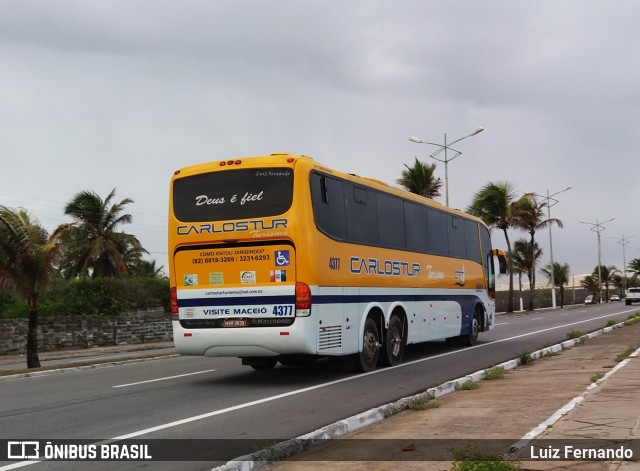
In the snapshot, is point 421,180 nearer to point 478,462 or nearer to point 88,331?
point 88,331

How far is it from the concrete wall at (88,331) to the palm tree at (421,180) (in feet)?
72.1

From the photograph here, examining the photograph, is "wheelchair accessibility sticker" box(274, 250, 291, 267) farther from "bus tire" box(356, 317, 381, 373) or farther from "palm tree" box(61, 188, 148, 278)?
"palm tree" box(61, 188, 148, 278)

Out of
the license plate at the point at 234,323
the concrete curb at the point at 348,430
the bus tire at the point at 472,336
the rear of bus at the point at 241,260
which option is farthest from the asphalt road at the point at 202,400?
the bus tire at the point at 472,336

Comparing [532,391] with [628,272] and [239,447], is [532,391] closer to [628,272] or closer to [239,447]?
[239,447]

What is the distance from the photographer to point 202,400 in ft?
36.4

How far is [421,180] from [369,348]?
119 ft

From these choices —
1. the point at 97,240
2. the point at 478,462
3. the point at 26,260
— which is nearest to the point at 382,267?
the point at 478,462

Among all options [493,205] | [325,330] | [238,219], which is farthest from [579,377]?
[493,205]

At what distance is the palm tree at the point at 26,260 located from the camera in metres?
19.4

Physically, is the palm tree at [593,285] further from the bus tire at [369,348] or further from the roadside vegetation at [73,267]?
the bus tire at [369,348]

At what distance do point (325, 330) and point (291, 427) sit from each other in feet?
12.7

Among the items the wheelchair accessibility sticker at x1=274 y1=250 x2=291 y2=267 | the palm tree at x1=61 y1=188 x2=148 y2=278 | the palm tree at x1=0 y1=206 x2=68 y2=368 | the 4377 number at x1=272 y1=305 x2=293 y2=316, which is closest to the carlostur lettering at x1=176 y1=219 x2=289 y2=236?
the wheelchair accessibility sticker at x1=274 y1=250 x2=291 y2=267

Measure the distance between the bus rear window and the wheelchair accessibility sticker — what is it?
0.67 meters

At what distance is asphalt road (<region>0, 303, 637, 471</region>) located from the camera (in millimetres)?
8445
